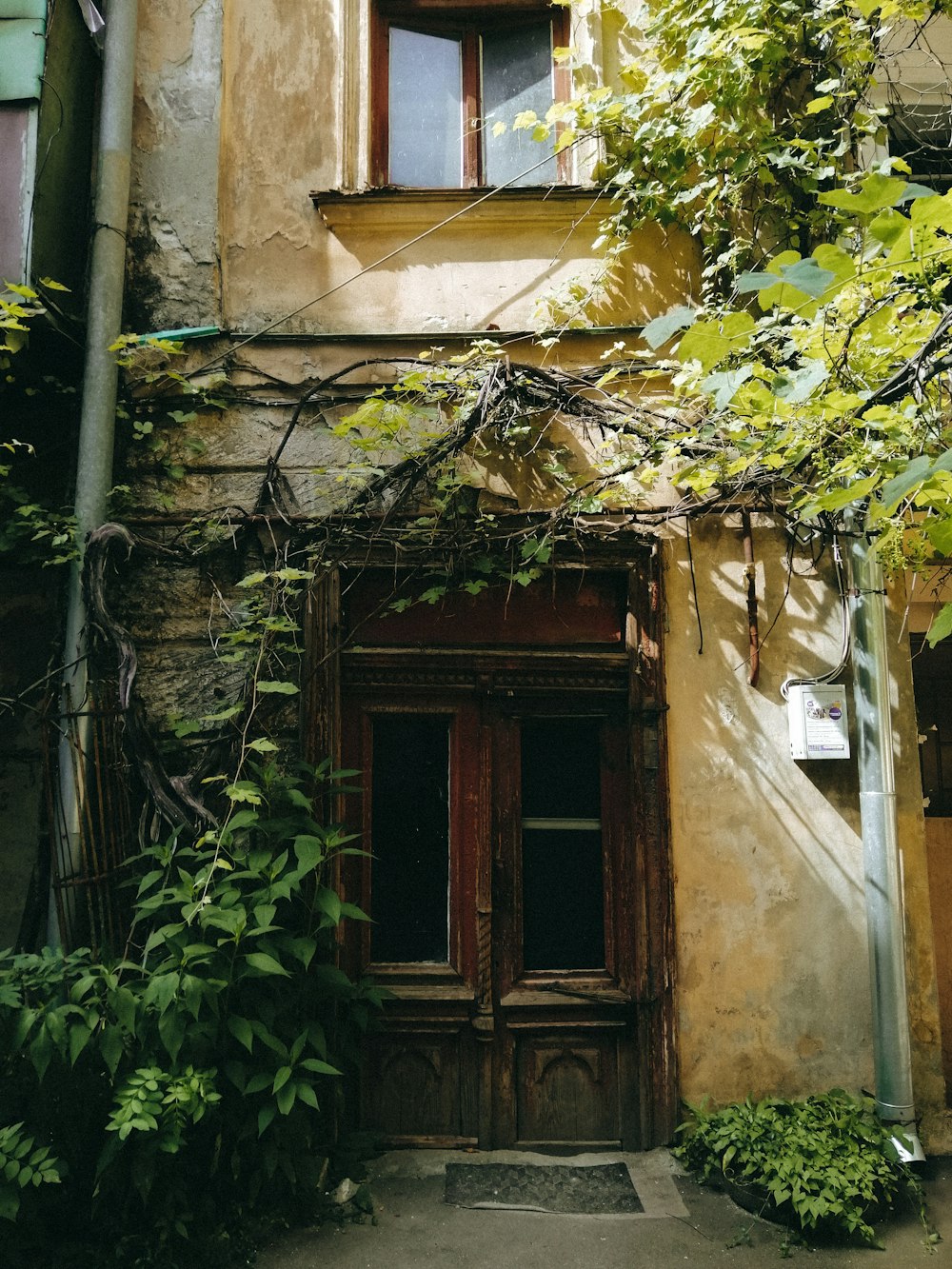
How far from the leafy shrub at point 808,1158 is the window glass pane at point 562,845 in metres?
0.93

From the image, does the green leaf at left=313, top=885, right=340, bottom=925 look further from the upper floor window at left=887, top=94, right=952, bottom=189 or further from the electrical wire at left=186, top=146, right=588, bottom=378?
the upper floor window at left=887, top=94, right=952, bottom=189

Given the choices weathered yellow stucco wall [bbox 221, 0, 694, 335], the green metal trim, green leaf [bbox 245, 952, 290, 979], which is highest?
weathered yellow stucco wall [bbox 221, 0, 694, 335]

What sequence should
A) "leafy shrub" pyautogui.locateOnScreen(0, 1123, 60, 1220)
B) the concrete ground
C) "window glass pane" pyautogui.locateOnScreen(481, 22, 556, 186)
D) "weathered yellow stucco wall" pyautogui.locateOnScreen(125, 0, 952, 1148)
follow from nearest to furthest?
1. "leafy shrub" pyautogui.locateOnScreen(0, 1123, 60, 1220)
2. the concrete ground
3. "weathered yellow stucco wall" pyautogui.locateOnScreen(125, 0, 952, 1148)
4. "window glass pane" pyautogui.locateOnScreen(481, 22, 556, 186)

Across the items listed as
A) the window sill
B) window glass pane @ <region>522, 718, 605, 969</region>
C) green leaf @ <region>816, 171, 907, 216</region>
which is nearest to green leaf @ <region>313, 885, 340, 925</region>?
window glass pane @ <region>522, 718, 605, 969</region>

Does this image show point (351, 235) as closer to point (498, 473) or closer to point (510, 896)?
point (498, 473)

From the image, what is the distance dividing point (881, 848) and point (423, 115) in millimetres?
4645

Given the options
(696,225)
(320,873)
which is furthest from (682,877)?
(696,225)

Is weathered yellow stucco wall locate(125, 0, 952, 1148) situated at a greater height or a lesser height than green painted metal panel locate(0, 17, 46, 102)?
lesser

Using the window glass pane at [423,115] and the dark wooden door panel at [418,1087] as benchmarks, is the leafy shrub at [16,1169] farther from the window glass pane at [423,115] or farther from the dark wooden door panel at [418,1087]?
the window glass pane at [423,115]

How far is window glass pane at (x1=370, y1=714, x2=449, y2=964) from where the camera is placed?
4402mm

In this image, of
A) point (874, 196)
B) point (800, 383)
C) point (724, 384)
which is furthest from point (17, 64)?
point (874, 196)

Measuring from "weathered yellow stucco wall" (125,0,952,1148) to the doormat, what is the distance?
0.60 meters

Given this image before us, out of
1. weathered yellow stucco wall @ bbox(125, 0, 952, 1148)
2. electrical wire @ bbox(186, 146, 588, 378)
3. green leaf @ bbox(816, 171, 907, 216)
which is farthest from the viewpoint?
electrical wire @ bbox(186, 146, 588, 378)

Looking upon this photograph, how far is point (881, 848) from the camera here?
164 inches
